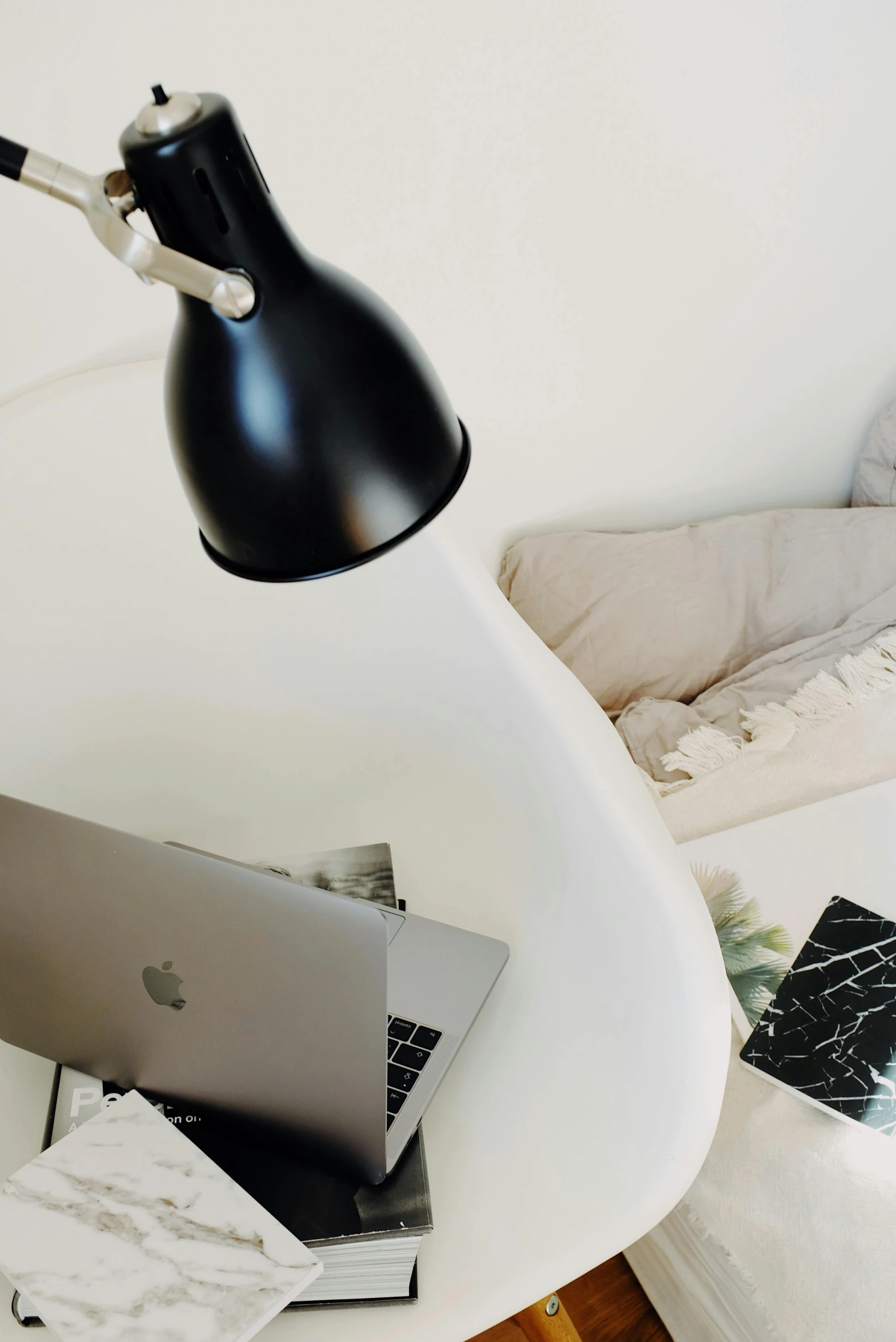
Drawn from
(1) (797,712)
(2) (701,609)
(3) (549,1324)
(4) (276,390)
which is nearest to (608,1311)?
(3) (549,1324)

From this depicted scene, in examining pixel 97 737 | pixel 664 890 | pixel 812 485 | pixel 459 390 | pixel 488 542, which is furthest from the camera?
pixel 812 485

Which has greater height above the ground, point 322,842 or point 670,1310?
point 322,842

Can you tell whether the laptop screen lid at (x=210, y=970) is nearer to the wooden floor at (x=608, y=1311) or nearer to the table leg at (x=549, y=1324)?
the table leg at (x=549, y=1324)

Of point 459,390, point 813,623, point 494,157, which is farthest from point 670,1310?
point 494,157

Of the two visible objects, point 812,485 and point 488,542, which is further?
point 812,485

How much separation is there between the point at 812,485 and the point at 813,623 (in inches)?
11.5

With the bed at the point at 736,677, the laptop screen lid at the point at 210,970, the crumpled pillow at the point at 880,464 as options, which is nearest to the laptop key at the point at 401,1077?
the laptop screen lid at the point at 210,970

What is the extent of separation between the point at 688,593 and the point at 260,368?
101cm

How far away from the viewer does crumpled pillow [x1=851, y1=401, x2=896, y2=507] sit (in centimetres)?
139

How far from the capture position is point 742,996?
0.96 metres

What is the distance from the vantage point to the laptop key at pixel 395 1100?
670 millimetres

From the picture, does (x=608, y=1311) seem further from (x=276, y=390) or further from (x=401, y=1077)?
(x=276, y=390)

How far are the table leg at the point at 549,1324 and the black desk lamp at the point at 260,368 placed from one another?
2.18 ft

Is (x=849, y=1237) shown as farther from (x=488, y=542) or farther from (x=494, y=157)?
(x=494, y=157)
